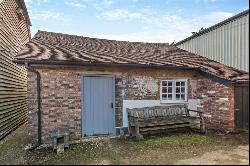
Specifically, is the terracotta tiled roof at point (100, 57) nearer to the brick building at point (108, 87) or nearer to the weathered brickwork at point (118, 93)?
the brick building at point (108, 87)

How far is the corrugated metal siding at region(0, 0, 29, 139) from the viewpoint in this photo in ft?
37.1

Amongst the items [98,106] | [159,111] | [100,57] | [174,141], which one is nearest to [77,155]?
[98,106]

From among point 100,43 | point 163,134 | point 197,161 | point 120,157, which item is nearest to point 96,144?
point 120,157

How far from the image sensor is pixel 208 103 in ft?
37.0

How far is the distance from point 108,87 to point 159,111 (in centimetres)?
219

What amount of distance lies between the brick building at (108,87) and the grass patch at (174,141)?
4.79 feet

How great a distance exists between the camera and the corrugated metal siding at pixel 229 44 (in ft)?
35.0

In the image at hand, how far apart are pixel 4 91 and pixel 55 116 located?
129 inches

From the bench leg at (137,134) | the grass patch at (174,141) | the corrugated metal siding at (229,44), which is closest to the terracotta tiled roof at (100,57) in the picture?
the corrugated metal siding at (229,44)

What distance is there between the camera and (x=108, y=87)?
1037 cm

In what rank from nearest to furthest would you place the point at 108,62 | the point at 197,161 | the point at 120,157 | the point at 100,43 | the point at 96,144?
the point at 197,161
the point at 120,157
the point at 96,144
the point at 108,62
the point at 100,43

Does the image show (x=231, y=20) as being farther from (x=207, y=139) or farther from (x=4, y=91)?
(x=4, y=91)

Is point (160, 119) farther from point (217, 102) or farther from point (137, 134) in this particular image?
point (217, 102)

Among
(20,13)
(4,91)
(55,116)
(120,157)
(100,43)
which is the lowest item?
(120,157)
